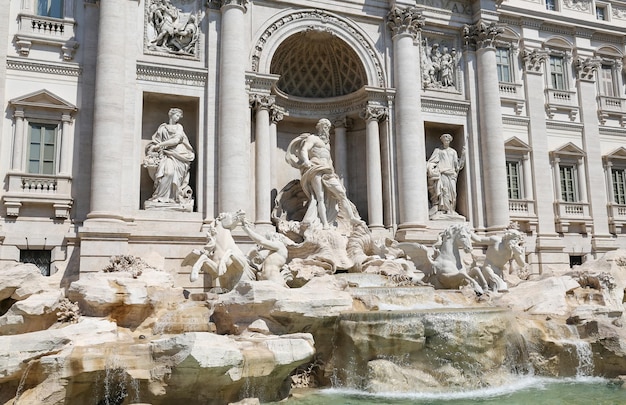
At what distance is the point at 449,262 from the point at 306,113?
8421mm

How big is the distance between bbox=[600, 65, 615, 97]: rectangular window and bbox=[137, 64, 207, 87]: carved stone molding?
18.1 m

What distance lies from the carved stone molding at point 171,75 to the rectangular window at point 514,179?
12.5m

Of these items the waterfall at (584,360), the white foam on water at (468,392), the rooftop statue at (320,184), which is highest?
the rooftop statue at (320,184)

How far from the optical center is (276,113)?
1895 cm

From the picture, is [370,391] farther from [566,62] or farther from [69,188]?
[566,62]

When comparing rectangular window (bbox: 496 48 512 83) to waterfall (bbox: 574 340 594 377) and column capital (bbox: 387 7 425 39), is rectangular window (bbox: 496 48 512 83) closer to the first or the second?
column capital (bbox: 387 7 425 39)

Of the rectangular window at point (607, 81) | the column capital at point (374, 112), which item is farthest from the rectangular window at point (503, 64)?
the column capital at point (374, 112)

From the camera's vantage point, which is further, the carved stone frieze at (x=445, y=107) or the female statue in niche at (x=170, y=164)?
the carved stone frieze at (x=445, y=107)

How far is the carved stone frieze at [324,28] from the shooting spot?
1823 cm

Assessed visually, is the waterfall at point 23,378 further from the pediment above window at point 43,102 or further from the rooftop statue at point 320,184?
the rooftop statue at point 320,184

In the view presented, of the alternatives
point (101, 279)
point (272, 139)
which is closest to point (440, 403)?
point (101, 279)

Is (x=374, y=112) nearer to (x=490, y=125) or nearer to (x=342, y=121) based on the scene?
Result: (x=342, y=121)

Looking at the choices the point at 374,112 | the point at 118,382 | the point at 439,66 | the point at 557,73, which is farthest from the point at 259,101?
the point at 557,73

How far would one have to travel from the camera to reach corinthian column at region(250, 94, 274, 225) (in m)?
17.4
